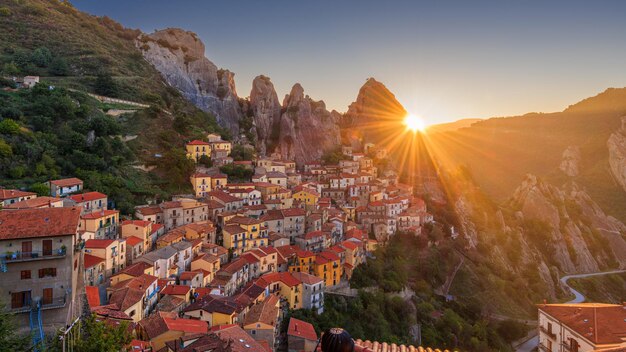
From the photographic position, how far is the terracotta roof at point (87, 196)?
102ft

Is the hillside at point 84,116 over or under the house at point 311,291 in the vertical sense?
over

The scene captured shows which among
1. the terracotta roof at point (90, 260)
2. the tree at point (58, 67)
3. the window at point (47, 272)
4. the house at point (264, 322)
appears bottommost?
the house at point (264, 322)

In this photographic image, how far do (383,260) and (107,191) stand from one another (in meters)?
31.3

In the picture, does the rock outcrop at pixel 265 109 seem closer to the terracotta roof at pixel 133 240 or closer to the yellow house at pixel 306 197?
the yellow house at pixel 306 197

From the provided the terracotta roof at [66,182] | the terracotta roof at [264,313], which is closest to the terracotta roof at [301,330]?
the terracotta roof at [264,313]

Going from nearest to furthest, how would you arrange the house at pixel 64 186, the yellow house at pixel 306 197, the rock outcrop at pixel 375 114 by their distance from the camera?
the house at pixel 64 186
the yellow house at pixel 306 197
the rock outcrop at pixel 375 114

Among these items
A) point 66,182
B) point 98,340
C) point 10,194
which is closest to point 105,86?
point 66,182

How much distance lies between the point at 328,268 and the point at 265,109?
5048cm

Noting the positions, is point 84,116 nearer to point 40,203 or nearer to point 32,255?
point 40,203

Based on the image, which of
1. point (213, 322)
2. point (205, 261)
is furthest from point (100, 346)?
point (205, 261)

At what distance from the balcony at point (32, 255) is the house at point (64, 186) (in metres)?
21.2

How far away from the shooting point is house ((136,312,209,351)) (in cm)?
2073

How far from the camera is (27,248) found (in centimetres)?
1388

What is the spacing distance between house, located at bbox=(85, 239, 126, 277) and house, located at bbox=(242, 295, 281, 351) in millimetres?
10299
